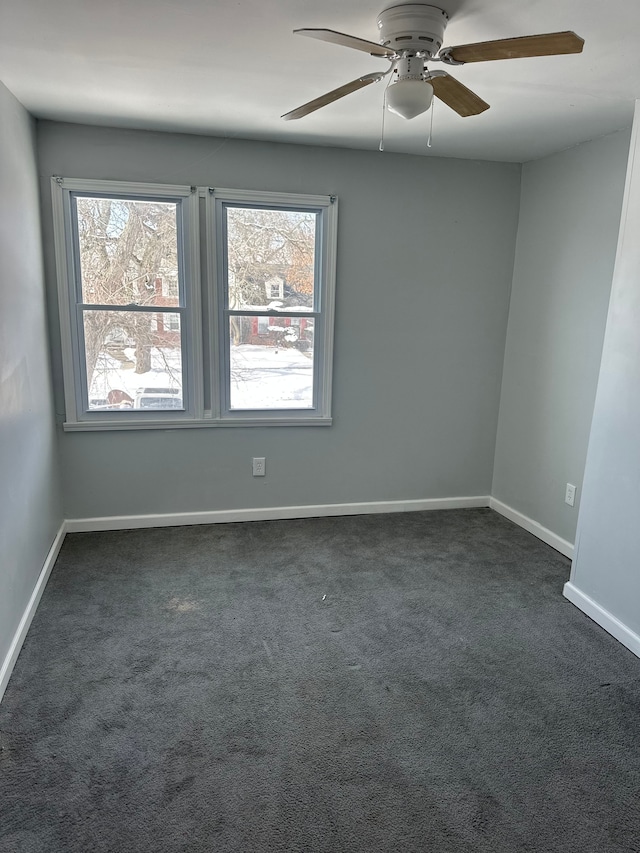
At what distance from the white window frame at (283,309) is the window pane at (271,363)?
4cm

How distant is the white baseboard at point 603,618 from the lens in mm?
2330

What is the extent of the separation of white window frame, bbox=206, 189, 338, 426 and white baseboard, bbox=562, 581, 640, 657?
5.76 feet

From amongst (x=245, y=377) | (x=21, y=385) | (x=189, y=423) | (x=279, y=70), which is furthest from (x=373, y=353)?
(x=21, y=385)

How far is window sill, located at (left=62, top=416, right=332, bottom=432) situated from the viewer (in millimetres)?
3223

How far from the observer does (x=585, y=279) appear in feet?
9.93

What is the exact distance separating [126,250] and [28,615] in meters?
2.05

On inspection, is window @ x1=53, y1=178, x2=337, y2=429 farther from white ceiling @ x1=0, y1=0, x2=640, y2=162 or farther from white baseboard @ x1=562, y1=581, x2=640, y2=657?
white baseboard @ x1=562, y1=581, x2=640, y2=657

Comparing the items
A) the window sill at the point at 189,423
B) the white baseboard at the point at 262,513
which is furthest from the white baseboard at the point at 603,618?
the window sill at the point at 189,423

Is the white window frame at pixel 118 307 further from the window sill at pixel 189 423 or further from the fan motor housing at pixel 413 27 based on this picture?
the fan motor housing at pixel 413 27

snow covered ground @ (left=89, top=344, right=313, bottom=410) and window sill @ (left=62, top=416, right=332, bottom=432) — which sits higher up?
snow covered ground @ (left=89, top=344, right=313, bottom=410)

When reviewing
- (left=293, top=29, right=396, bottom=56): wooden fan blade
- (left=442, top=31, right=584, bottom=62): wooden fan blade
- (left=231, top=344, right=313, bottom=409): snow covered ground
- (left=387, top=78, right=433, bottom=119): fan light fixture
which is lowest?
(left=231, top=344, right=313, bottom=409): snow covered ground

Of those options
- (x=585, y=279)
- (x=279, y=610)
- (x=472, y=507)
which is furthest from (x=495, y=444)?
(x=279, y=610)

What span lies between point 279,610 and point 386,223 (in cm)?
244

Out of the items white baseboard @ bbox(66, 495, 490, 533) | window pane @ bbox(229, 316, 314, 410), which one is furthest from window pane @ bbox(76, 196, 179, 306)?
white baseboard @ bbox(66, 495, 490, 533)
